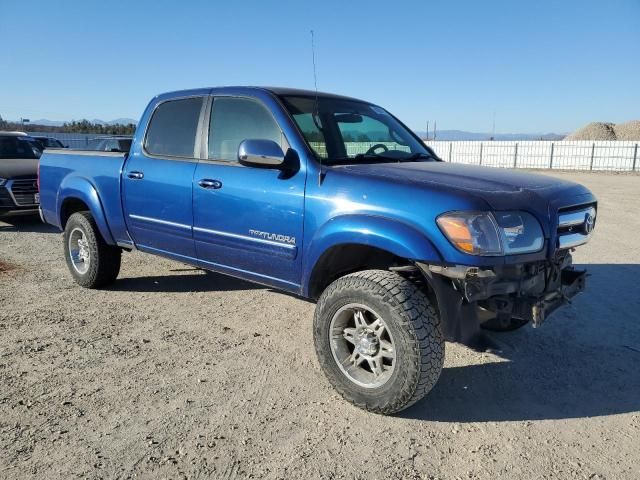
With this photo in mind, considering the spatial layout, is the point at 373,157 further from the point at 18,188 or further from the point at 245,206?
the point at 18,188

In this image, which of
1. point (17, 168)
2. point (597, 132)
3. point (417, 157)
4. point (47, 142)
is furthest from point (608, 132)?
point (417, 157)

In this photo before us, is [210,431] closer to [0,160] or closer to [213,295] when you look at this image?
[213,295]

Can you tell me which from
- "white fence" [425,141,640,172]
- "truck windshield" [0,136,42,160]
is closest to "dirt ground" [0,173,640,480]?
"truck windshield" [0,136,42,160]

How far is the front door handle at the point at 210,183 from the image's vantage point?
3.95 m

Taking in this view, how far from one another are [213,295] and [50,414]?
8.02ft

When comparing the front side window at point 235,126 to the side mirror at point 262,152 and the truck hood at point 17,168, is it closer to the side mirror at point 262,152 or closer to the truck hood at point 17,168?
the side mirror at point 262,152

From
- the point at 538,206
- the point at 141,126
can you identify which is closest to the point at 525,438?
the point at 538,206

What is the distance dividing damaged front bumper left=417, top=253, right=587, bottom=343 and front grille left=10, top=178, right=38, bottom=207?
8.15 metres

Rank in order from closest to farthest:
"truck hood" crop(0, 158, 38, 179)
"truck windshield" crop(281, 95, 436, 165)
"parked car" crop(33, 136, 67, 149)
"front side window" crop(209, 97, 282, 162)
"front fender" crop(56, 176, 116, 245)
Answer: "truck windshield" crop(281, 95, 436, 165) < "front side window" crop(209, 97, 282, 162) < "front fender" crop(56, 176, 116, 245) < "truck hood" crop(0, 158, 38, 179) < "parked car" crop(33, 136, 67, 149)

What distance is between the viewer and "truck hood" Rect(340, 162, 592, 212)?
2.98m

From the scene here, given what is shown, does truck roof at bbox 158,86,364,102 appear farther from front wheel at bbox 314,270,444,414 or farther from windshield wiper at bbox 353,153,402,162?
front wheel at bbox 314,270,444,414

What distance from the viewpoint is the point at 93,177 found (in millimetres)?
5156

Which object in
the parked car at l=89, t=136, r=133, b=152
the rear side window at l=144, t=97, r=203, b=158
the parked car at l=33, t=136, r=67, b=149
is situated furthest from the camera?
the parked car at l=33, t=136, r=67, b=149

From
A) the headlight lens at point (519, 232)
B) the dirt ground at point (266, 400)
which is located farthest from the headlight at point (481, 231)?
the dirt ground at point (266, 400)
